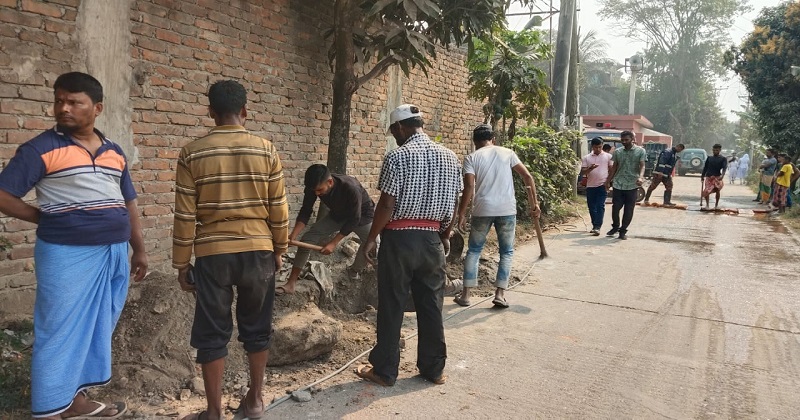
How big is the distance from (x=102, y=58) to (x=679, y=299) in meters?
5.77

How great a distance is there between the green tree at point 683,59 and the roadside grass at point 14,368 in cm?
5107

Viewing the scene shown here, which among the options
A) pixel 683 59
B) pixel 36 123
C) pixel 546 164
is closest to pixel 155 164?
pixel 36 123

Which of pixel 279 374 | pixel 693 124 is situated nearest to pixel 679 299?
pixel 279 374

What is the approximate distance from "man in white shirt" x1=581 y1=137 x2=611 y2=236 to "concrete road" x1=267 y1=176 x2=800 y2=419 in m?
1.98

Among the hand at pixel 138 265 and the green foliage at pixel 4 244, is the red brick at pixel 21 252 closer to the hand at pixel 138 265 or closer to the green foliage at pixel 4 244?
the green foliage at pixel 4 244

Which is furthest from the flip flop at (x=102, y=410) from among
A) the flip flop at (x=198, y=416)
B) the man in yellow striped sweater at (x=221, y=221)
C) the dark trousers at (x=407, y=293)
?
the dark trousers at (x=407, y=293)

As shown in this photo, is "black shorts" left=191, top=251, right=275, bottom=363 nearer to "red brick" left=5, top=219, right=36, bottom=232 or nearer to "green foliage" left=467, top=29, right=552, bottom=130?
"red brick" left=5, top=219, right=36, bottom=232

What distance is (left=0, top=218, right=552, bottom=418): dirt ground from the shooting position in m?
3.27

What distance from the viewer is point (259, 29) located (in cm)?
613

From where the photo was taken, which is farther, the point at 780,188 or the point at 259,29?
the point at 780,188

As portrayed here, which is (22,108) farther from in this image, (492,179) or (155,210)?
(492,179)

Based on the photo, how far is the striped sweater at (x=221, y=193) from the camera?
2.80 metres

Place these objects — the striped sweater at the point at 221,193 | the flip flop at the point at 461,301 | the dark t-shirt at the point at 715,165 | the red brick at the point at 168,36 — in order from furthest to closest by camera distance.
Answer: the dark t-shirt at the point at 715,165 < the flip flop at the point at 461,301 < the red brick at the point at 168,36 < the striped sweater at the point at 221,193

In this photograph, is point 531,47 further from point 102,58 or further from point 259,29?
point 102,58
